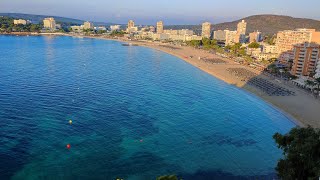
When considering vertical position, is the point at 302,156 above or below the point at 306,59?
below

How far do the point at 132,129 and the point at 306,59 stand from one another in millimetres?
46029

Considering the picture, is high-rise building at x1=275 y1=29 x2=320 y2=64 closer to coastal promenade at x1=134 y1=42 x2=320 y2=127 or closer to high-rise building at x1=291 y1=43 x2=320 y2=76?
high-rise building at x1=291 y1=43 x2=320 y2=76

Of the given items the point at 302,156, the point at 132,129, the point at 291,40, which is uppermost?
the point at 291,40

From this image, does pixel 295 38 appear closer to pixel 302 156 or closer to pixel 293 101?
pixel 293 101

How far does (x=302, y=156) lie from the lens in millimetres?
14945

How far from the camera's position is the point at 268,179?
2250 cm

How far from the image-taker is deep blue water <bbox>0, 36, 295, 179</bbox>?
2328cm

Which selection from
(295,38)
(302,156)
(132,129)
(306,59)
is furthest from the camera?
(295,38)

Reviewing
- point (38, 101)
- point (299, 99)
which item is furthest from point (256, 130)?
point (38, 101)

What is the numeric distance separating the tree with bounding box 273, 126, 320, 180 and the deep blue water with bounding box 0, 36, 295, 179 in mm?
7462

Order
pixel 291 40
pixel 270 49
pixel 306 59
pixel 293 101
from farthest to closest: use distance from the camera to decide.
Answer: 1. pixel 270 49
2. pixel 291 40
3. pixel 306 59
4. pixel 293 101

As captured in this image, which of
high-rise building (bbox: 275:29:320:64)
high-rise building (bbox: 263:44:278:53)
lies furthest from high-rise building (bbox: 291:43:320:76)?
high-rise building (bbox: 263:44:278:53)

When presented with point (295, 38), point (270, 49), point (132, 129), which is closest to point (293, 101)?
point (132, 129)

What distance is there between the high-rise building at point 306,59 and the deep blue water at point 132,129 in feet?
62.2
